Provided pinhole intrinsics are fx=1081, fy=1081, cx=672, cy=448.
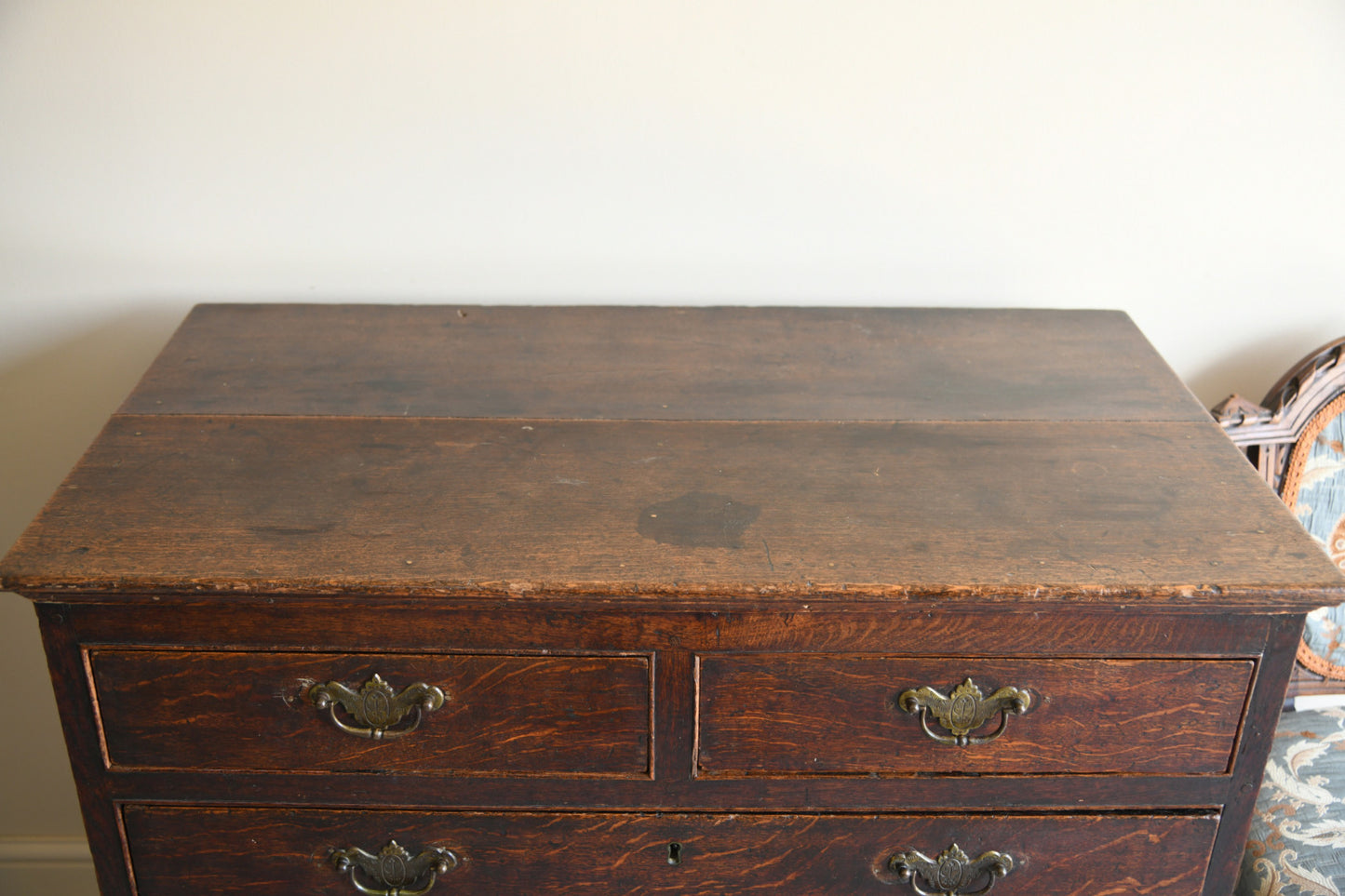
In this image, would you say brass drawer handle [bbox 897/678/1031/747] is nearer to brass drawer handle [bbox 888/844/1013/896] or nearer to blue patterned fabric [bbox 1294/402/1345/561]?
brass drawer handle [bbox 888/844/1013/896]

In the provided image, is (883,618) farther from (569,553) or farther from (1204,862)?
(1204,862)

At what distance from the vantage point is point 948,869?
1115 millimetres

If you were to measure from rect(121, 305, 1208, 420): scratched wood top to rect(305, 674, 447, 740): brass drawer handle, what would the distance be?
0.33 m

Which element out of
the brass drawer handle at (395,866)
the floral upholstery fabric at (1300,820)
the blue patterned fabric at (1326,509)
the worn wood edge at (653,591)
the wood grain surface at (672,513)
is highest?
the wood grain surface at (672,513)

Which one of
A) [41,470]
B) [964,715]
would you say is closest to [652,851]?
[964,715]

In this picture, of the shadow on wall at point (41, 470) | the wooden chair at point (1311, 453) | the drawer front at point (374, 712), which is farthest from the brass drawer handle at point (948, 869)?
the shadow on wall at point (41, 470)

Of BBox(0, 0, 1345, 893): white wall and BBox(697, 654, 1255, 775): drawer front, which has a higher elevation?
BBox(0, 0, 1345, 893): white wall

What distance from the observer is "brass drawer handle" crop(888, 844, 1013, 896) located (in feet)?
3.64

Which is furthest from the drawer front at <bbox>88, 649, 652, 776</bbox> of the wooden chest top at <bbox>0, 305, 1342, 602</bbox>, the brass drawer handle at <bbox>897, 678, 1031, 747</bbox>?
the brass drawer handle at <bbox>897, 678, 1031, 747</bbox>

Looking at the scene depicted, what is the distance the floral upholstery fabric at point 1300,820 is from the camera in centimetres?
127

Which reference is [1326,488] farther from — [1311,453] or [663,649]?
[663,649]

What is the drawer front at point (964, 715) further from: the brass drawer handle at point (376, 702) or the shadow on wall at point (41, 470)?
the shadow on wall at point (41, 470)

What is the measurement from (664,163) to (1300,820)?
1151 mm

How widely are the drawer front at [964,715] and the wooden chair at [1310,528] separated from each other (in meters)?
0.37
